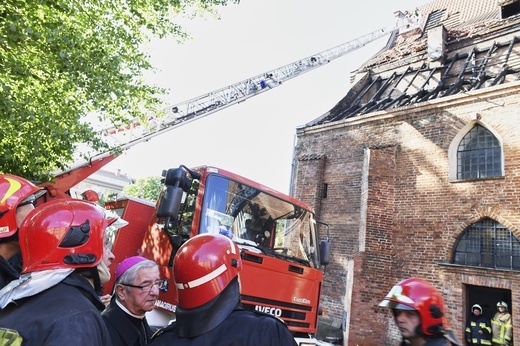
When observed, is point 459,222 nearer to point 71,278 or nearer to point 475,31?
point 475,31

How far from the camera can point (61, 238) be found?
163cm

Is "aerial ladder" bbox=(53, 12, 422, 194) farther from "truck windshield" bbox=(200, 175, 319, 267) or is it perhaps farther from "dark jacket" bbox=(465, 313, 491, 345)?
"dark jacket" bbox=(465, 313, 491, 345)

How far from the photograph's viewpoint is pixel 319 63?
1917 cm

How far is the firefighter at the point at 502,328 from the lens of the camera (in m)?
8.38

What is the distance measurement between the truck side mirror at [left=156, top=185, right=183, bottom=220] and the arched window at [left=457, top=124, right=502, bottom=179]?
362 inches

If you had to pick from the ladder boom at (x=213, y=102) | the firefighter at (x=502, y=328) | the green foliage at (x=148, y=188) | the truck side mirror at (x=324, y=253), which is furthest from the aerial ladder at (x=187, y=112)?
the green foliage at (x=148, y=188)

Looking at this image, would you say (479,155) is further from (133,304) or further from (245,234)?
(133,304)

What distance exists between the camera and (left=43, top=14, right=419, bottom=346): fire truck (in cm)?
440

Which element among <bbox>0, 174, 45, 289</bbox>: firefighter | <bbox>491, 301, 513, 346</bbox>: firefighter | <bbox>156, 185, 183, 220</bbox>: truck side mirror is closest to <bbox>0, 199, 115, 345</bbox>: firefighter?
<bbox>0, 174, 45, 289</bbox>: firefighter

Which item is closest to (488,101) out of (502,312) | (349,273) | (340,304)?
(502,312)

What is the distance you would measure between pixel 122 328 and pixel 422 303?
6.24 feet

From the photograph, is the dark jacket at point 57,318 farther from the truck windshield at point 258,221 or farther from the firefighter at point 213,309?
the truck windshield at point 258,221

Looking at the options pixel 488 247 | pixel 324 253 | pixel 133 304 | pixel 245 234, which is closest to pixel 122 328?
pixel 133 304

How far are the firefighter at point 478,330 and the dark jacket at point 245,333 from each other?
30.6ft
